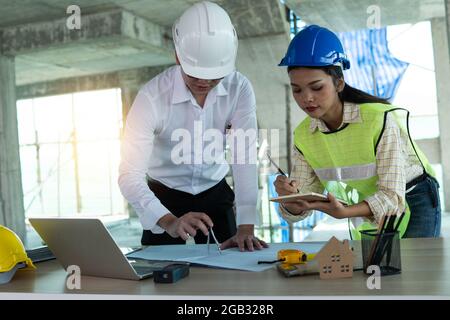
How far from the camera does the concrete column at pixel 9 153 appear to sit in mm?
9141

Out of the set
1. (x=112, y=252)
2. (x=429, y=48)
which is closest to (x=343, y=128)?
(x=112, y=252)

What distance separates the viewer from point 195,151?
7.71ft

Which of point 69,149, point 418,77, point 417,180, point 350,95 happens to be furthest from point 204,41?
point 69,149

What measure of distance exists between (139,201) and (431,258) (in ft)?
3.19

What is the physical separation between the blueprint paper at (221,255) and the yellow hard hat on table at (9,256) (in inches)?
13.8

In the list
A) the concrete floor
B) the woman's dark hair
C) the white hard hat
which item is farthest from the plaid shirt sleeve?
the concrete floor

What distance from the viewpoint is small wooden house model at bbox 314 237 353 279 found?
1.35 m

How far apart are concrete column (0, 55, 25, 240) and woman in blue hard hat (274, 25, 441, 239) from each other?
802cm

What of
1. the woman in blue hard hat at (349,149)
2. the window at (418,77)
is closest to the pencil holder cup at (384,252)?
the woman in blue hard hat at (349,149)

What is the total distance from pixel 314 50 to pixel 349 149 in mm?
351

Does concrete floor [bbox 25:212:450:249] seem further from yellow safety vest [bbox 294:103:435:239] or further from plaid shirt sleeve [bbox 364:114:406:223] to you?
plaid shirt sleeve [bbox 364:114:406:223]

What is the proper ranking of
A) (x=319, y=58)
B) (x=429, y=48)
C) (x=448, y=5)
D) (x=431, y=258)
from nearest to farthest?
(x=431, y=258) < (x=319, y=58) < (x=448, y=5) < (x=429, y=48)

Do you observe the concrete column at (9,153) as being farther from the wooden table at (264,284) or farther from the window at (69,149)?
the wooden table at (264,284)
